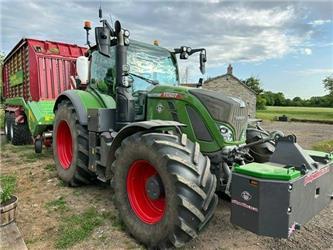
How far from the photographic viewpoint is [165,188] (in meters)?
3.10

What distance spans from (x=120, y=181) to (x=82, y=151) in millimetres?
1500

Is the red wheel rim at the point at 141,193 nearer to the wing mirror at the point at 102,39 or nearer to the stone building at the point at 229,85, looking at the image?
the wing mirror at the point at 102,39

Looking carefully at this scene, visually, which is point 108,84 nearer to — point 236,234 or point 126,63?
point 126,63

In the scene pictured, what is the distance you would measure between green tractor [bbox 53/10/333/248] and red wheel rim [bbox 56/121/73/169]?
0.09 feet

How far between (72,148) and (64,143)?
74cm

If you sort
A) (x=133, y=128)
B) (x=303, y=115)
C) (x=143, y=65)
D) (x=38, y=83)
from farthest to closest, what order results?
(x=303, y=115), (x=38, y=83), (x=143, y=65), (x=133, y=128)

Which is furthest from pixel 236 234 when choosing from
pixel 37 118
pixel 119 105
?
pixel 37 118

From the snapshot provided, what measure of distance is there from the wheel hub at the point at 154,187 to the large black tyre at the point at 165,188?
0.10ft

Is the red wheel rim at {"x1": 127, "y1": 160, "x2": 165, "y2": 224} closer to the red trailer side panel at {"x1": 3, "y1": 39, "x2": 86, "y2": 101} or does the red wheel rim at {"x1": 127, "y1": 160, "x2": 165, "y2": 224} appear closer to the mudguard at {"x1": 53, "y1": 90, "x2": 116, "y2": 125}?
the mudguard at {"x1": 53, "y1": 90, "x2": 116, "y2": 125}

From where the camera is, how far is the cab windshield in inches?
188

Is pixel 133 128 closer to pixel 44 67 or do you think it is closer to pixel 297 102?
pixel 44 67

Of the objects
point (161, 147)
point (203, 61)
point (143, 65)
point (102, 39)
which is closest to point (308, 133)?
point (203, 61)

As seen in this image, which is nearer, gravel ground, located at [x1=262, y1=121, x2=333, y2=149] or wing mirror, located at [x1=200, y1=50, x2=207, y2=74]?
wing mirror, located at [x1=200, y1=50, x2=207, y2=74]

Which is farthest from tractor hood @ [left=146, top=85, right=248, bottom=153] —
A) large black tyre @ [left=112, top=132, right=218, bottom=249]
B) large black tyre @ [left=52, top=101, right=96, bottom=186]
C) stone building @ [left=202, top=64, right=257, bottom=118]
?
stone building @ [left=202, top=64, right=257, bottom=118]
